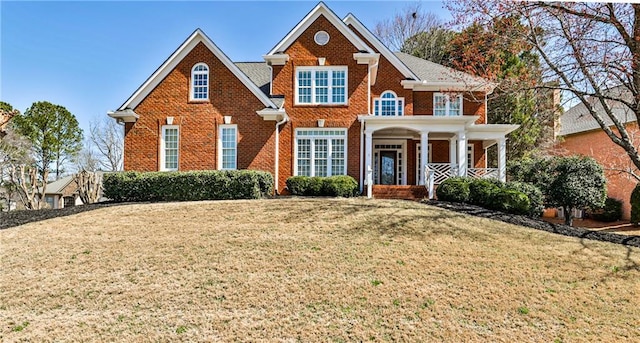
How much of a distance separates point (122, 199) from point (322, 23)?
11633mm

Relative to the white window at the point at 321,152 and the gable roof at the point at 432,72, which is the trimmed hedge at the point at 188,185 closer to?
the white window at the point at 321,152

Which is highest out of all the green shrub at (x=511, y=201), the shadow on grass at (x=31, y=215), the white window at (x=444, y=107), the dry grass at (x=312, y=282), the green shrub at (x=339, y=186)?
the white window at (x=444, y=107)

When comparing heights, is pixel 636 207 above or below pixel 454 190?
below

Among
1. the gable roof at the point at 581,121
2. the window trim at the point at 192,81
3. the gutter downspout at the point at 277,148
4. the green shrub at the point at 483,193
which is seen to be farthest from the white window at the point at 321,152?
the gable roof at the point at 581,121

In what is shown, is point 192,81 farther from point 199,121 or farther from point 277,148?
point 277,148

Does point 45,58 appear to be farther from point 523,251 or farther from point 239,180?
point 523,251

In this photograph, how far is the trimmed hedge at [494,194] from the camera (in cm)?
1394

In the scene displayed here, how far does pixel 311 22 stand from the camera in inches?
734

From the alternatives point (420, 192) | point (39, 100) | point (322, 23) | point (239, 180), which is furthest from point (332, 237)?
point (39, 100)

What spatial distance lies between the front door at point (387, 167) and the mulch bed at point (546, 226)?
700cm

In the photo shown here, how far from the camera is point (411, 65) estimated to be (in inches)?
912

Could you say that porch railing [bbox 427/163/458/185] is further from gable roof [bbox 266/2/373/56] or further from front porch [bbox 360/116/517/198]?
gable roof [bbox 266/2/373/56]

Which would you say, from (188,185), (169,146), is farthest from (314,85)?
(188,185)

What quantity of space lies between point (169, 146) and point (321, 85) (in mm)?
7438
